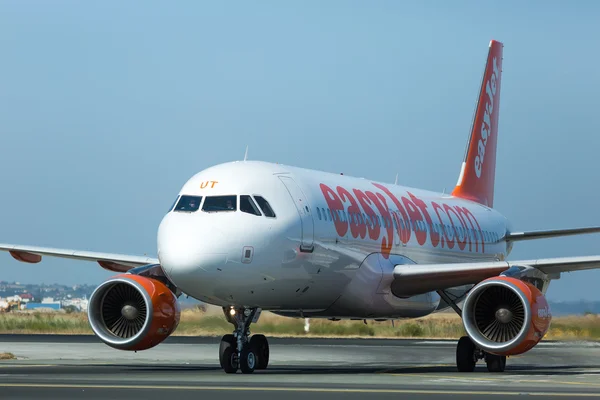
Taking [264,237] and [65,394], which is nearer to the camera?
[65,394]

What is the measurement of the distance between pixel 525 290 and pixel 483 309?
1.39 meters

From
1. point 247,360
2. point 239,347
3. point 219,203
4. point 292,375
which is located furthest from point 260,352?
point 219,203

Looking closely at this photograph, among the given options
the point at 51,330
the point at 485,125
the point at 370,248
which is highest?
the point at 485,125

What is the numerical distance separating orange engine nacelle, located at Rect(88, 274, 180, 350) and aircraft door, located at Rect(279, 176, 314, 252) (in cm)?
279

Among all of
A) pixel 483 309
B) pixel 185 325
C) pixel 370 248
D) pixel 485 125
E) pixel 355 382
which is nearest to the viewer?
pixel 355 382

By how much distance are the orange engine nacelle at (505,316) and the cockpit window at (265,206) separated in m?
3.83

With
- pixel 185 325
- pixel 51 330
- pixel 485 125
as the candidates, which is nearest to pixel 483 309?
pixel 485 125

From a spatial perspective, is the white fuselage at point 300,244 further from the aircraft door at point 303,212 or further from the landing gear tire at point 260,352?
the landing gear tire at point 260,352

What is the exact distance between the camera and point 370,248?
2389cm

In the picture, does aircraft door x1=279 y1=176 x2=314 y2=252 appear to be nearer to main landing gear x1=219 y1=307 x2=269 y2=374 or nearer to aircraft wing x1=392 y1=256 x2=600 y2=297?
main landing gear x1=219 y1=307 x2=269 y2=374

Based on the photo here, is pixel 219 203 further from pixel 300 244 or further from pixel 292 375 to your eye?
pixel 292 375

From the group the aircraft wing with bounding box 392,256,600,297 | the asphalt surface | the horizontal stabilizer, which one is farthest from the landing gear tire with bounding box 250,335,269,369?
the horizontal stabilizer

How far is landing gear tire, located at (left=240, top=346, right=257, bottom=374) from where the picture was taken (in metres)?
20.7

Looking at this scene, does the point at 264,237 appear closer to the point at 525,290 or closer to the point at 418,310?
the point at 525,290
